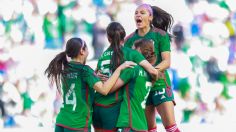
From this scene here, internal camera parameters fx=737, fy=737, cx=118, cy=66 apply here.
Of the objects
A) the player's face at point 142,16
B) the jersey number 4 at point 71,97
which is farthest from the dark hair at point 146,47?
the jersey number 4 at point 71,97

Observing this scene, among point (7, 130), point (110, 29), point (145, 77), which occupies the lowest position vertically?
point (7, 130)

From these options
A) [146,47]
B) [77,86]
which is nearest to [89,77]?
[77,86]

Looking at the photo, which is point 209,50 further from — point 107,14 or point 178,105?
point 107,14

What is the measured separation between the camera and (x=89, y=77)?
553 centimetres

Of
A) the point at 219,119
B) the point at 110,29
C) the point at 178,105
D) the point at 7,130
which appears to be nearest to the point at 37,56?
the point at 7,130

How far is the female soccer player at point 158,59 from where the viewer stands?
20.4ft

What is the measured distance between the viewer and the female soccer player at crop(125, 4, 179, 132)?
6.23 meters

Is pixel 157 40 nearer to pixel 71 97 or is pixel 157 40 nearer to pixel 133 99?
pixel 133 99

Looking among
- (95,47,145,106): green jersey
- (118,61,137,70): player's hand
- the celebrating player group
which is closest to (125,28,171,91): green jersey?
the celebrating player group

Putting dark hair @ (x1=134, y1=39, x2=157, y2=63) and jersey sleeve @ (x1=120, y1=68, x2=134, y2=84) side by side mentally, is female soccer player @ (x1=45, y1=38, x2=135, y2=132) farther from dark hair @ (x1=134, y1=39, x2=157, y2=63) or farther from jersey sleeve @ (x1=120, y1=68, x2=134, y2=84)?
dark hair @ (x1=134, y1=39, x2=157, y2=63)

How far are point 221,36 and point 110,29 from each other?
360 centimetres

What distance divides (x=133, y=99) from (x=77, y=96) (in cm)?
42

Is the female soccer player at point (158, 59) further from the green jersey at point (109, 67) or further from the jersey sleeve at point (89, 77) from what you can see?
the jersey sleeve at point (89, 77)

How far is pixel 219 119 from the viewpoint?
9008mm
